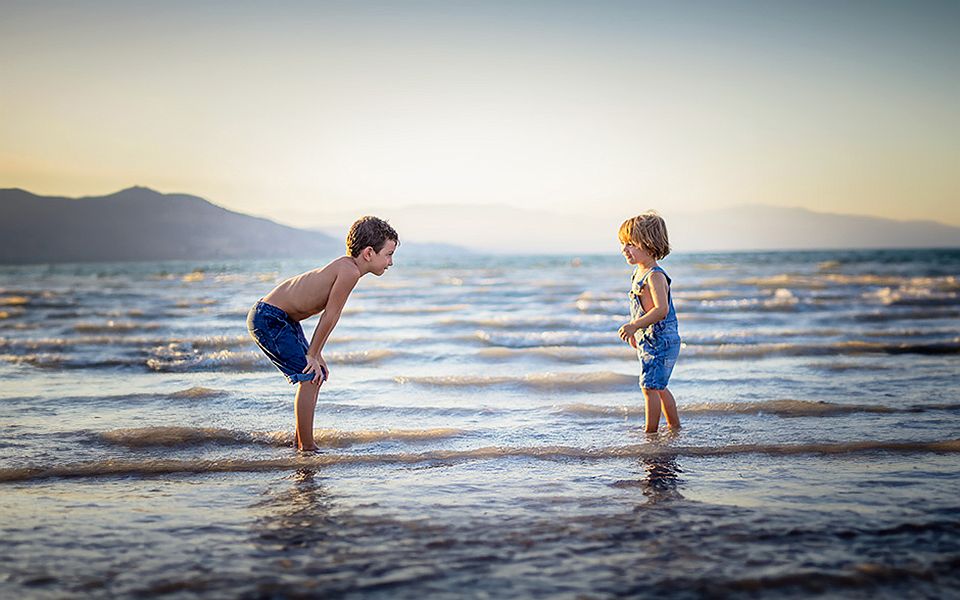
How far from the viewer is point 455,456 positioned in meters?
5.14

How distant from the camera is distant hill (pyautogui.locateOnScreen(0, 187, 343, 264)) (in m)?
75.0

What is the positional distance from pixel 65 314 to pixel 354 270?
15388 millimetres

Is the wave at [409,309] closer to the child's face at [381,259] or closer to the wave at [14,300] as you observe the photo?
the wave at [14,300]

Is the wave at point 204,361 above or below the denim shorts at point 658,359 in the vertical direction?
below

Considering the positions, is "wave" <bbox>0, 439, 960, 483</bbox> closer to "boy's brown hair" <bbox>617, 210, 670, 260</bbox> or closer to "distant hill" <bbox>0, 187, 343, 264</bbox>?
"boy's brown hair" <bbox>617, 210, 670, 260</bbox>

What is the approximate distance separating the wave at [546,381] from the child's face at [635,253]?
86.8 inches

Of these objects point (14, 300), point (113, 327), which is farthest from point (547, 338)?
point (14, 300)

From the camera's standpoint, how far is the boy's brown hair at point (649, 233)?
6.04m

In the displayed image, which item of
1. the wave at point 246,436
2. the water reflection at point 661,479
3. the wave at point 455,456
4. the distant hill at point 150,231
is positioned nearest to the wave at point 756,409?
the wave at point 455,456

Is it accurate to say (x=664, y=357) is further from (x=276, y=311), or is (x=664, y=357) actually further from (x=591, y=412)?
(x=276, y=311)

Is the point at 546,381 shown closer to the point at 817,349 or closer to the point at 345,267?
the point at 345,267

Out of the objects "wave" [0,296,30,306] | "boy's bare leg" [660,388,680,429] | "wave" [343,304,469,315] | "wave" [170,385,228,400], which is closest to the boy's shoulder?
"boy's bare leg" [660,388,680,429]

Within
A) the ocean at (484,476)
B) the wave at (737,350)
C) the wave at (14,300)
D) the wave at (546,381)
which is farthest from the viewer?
the wave at (14,300)

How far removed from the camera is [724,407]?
6781mm
